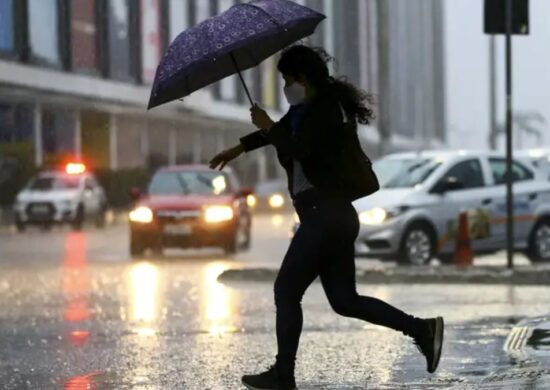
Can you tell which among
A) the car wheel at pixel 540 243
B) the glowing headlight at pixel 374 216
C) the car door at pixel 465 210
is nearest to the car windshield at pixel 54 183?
the car door at pixel 465 210

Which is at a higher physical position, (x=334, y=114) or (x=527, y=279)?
(x=334, y=114)

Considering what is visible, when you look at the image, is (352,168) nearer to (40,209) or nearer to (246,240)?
(246,240)

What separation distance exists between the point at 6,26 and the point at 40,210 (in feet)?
54.4

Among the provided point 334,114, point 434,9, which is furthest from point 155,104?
point 434,9

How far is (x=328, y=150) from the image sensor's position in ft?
23.7

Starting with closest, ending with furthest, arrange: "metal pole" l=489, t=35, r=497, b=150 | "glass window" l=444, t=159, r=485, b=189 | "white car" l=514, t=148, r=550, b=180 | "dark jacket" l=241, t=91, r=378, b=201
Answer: "dark jacket" l=241, t=91, r=378, b=201 < "glass window" l=444, t=159, r=485, b=189 < "white car" l=514, t=148, r=550, b=180 < "metal pole" l=489, t=35, r=497, b=150

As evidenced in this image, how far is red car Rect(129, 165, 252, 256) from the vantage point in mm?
23078

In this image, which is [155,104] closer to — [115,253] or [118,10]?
[115,253]

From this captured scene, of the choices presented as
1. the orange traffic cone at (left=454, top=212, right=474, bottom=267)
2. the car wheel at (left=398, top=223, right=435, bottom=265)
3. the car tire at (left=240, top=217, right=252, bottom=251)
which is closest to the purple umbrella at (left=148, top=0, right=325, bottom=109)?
the orange traffic cone at (left=454, top=212, right=474, bottom=267)

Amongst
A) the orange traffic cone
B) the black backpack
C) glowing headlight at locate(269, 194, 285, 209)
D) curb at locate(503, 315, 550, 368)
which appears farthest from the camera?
glowing headlight at locate(269, 194, 285, 209)

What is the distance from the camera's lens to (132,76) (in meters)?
66.0

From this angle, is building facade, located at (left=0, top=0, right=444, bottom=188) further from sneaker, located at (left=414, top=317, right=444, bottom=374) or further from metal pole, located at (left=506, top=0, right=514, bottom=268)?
sneaker, located at (left=414, top=317, right=444, bottom=374)

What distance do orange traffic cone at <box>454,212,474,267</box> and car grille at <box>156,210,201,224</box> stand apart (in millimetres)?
5714

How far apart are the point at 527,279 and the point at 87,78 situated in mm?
44611
